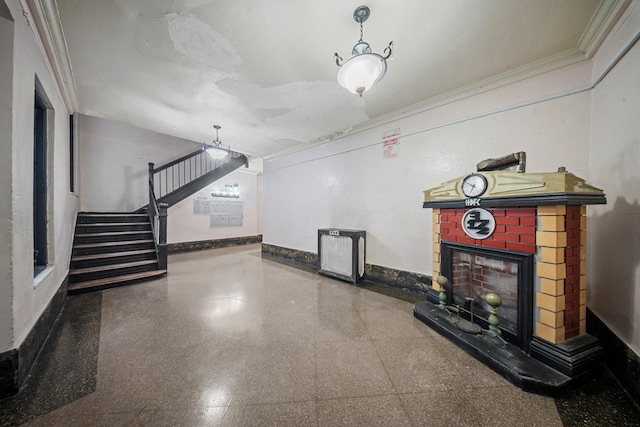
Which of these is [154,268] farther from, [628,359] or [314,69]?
[628,359]

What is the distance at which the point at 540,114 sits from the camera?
2291 millimetres

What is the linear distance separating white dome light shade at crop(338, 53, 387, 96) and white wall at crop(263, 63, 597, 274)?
1.66 meters

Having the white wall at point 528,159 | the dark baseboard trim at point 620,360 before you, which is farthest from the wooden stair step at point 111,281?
the dark baseboard trim at point 620,360

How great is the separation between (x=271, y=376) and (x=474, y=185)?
2.33 metres

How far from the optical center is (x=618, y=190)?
1.64 meters

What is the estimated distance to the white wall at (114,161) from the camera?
4.92m

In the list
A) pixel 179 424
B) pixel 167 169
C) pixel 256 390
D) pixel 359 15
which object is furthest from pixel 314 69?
pixel 167 169

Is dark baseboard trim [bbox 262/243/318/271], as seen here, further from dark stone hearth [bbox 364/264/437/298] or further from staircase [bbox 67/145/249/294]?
staircase [bbox 67/145/249/294]

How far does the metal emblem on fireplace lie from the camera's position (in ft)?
6.12

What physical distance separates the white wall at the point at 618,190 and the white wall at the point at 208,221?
25.7 feet

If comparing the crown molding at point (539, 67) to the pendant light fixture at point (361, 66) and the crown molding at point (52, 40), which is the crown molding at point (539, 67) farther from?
the crown molding at point (52, 40)

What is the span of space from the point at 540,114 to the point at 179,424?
410cm

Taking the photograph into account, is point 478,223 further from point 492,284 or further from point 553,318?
point 553,318

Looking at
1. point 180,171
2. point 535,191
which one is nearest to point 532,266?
point 535,191
